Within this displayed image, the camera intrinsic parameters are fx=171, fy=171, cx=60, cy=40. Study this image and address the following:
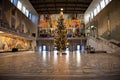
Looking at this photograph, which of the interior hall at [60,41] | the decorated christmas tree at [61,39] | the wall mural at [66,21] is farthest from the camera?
the wall mural at [66,21]

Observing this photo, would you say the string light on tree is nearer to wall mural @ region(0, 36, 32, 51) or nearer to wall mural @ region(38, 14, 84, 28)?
wall mural @ region(0, 36, 32, 51)

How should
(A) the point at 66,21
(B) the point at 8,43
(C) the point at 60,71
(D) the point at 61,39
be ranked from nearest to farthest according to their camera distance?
1. (C) the point at 60,71
2. (D) the point at 61,39
3. (B) the point at 8,43
4. (A) the point at 66,21

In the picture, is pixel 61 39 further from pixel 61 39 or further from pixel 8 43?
pixel 8 43

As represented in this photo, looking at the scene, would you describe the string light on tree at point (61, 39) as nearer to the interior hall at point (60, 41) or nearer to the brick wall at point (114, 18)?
the interior hall at point (60, 41)

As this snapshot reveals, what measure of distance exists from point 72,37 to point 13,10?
2331cm

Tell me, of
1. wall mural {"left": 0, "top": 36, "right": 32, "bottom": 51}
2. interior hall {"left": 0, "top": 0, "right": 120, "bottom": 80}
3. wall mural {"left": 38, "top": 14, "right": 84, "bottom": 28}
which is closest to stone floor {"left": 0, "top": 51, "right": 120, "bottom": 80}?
interior hall {"left": 0, "top": 0, "right": 120, "bottom": 80}

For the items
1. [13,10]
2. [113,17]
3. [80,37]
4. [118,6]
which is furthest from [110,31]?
[80,37]

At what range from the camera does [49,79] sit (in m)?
4.29

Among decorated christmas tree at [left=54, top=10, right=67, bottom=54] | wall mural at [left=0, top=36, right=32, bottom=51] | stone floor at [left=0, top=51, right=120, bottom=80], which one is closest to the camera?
stone floor at [left=0, top=51, right=120, bottom=80]

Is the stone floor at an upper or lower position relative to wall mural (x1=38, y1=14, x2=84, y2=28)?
lower

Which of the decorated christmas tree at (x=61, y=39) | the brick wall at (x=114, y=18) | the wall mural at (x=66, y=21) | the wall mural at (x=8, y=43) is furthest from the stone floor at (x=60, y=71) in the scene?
the wall mural at (x=66, y=21)

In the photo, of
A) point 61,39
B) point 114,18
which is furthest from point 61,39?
point 114,18

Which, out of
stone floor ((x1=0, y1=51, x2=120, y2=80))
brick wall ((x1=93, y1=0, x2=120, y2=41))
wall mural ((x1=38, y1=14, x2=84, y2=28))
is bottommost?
stone floor ((x1=0, y1=51, x2=120, y2=80))

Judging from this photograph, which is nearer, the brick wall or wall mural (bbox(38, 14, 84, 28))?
the brick wall
